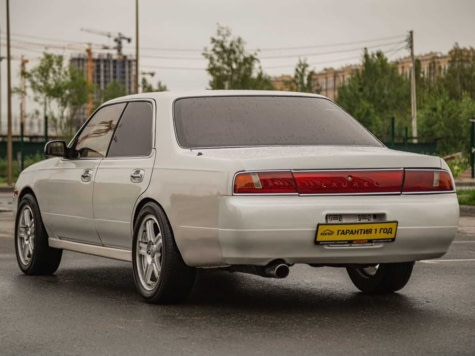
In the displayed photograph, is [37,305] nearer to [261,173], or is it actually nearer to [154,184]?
[154,184]

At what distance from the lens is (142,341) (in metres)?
6.62

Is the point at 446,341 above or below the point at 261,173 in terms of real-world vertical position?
below

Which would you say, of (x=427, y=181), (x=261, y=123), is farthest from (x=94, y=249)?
(x=427, y=181)

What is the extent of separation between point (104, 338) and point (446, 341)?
6.69ft

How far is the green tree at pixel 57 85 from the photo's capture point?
67875 mm

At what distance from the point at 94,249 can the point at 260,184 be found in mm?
2366

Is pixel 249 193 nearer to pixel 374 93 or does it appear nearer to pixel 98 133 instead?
pixel 98 133

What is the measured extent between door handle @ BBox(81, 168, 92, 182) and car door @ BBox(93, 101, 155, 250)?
14 centimetres

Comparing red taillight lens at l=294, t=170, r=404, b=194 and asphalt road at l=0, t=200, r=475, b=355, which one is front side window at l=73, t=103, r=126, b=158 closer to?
asphalt road at l=0, t=200, r=475, b=355

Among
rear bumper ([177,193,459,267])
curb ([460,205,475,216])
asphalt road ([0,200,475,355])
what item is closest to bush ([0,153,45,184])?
curb ([460,205,475,216])

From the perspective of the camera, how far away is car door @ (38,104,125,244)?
Result: 9289 mm

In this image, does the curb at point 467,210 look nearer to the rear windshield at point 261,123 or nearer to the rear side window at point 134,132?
the rear windshield at point 261,123

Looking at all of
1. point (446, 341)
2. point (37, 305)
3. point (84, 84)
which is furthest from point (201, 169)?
point (84, 84)

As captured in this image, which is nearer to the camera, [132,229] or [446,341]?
[446,341]
